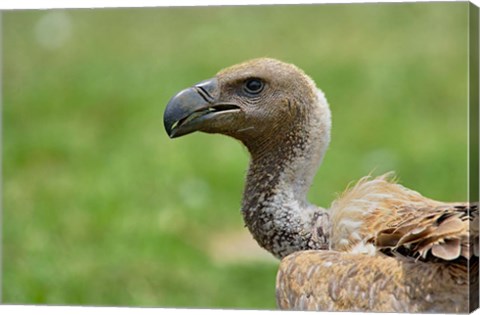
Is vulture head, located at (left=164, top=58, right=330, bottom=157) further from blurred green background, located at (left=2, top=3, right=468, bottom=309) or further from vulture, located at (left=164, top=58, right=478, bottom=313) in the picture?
Result: blurred green background, located at (left=2, top=3, right=468, bottom=309)

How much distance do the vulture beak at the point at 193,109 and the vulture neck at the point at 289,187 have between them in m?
0.22

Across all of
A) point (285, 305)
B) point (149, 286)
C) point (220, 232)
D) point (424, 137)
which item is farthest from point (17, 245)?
point (285, 305)

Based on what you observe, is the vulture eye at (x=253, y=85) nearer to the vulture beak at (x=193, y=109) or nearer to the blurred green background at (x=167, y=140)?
the vulture beak at (x=193, y=109)

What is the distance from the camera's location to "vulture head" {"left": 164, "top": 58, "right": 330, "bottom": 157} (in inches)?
227

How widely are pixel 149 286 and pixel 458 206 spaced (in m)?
2.59

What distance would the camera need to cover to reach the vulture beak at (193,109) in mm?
5699

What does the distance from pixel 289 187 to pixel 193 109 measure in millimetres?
430

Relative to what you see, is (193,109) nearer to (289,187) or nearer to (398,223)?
(289,187)

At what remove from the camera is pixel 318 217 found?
5.74 meters

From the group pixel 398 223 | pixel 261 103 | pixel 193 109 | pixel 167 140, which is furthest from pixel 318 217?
pixel 167 140

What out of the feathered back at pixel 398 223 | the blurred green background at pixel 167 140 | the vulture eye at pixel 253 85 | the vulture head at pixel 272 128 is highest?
the blurred green background at pixel 167 140

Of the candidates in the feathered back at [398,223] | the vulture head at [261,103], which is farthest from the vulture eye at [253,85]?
the feathered back at [398,223]

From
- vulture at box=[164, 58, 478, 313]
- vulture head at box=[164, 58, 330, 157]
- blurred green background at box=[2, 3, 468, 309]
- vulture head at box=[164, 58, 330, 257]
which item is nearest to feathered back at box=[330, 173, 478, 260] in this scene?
vulture at box=[164, 58, 478, 313]

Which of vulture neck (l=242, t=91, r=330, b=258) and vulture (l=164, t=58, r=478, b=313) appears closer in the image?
vulture (l=164, t=58, r=478, b=313)
